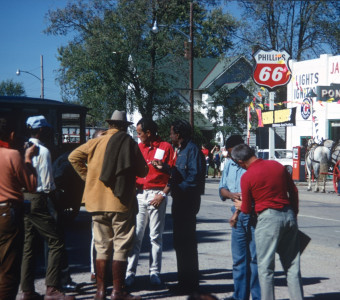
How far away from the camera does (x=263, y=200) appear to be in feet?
17.4

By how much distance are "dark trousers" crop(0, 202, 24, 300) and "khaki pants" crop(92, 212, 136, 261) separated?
3.32ft

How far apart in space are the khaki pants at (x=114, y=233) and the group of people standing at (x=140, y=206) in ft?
0.03

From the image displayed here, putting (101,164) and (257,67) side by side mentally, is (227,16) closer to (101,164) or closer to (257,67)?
(257,67)

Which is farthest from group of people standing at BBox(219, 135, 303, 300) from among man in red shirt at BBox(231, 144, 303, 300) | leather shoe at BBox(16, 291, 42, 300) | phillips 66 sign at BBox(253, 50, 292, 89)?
phillips 66 sign at BBox(253, 50, 292, 89)

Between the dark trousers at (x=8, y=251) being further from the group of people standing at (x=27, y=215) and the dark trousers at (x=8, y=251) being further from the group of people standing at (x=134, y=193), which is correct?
the group of people standing at (x=134, y=193)

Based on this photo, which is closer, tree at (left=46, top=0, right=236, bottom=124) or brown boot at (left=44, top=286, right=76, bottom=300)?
brown boot at (left=44, top=286, right=76, bottom=300)

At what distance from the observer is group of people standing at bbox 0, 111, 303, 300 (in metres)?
5.29

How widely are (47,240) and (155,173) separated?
1.53m

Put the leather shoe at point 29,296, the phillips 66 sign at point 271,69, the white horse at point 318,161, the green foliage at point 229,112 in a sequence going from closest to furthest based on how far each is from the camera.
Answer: the leather shoe at point 29,296 < the white horse at point 318,161 < the phillips 66 sign at point 271,69 < the green foliage at point 229,112

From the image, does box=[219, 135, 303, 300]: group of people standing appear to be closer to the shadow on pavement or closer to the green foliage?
Result: the shadow on pavement

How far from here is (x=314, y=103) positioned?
3322cm

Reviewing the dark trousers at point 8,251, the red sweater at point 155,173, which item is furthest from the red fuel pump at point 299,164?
the dark trousers at point 8,251

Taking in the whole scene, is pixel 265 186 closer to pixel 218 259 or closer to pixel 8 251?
pixel 8 251

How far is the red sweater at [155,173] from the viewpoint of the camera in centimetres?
703
